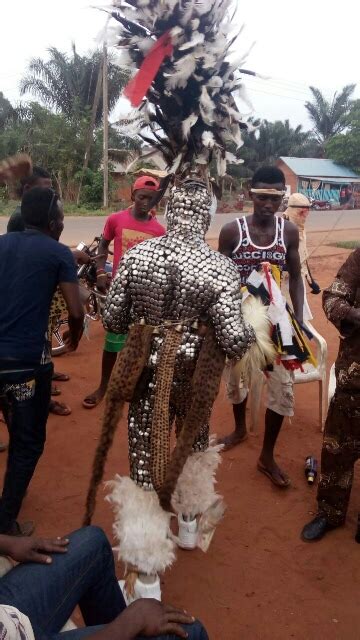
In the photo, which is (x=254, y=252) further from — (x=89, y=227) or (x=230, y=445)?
(x=89, y=227)

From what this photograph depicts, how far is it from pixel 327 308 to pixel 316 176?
123ft

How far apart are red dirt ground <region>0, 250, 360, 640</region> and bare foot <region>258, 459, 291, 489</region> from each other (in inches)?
2.0

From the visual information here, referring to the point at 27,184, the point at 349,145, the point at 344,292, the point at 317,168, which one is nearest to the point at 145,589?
the point at 344,292

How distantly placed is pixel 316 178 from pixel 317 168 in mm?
1792

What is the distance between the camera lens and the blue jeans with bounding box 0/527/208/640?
5.60ft

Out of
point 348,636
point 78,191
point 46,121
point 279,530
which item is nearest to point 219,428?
point 279,530

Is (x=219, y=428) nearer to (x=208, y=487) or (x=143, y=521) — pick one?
(x=208, y=487)

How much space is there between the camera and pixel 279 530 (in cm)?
319

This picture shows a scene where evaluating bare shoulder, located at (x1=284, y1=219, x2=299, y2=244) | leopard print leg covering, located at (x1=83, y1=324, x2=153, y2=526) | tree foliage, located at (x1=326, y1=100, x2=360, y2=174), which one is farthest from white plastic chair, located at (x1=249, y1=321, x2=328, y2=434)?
tree foliage, located at (x1=326, y1=100, x2=360, y2=174)

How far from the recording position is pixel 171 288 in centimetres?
223

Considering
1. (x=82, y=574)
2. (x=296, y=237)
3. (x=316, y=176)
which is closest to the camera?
(x=82, y=574)

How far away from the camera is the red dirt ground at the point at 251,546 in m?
2.56

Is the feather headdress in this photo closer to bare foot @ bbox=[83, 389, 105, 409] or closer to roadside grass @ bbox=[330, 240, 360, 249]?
bare foot @ bbox=[83, 389, 105, 409]

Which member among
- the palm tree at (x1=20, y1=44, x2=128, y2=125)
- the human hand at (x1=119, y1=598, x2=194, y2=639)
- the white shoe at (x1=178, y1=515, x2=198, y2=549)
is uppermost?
the palm tree at (x1=20, y1=44, x2=128, y2=125)
